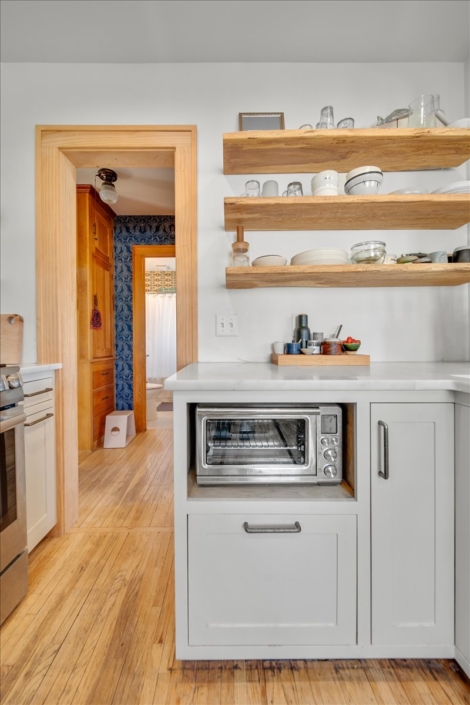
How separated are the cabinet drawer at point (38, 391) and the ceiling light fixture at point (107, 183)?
1872 millimetres

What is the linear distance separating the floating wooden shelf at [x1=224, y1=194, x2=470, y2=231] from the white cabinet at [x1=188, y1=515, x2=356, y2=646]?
4.03 ft

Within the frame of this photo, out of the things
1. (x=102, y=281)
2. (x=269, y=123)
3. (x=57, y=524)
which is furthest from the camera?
(x=102, y=281)

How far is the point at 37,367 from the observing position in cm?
161

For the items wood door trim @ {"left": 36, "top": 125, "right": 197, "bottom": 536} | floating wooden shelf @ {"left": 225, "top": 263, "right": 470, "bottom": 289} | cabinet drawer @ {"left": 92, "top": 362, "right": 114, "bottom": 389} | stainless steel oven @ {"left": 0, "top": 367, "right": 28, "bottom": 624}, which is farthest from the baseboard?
cabinet drawer @ {"left": 92, "top": 362, "right": 114, "bottom": 389}

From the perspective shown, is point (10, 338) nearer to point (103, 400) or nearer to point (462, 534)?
→ point (103, 400)

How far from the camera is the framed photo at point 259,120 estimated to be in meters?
1.73

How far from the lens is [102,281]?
11.9 ft

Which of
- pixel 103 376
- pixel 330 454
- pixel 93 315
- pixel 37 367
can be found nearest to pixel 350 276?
pixel 330 454

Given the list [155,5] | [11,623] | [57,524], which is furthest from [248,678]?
[155,5]

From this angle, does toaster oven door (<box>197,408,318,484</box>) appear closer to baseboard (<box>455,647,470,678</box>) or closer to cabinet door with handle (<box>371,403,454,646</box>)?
cabinet door with handle (<box>371,403,454,646</box>)

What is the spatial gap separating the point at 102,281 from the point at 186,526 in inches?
125

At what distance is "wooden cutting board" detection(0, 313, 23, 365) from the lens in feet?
5.79

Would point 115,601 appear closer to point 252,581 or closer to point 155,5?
point 252,581

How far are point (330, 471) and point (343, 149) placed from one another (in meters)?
1.39
